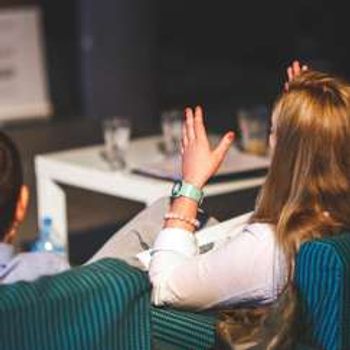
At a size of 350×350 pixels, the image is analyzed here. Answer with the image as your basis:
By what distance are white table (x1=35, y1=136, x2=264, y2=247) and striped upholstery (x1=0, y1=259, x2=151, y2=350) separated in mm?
1817

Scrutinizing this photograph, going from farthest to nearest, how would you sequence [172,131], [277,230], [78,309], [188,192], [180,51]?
[180,51]
[172,131]
[188,192]
[277,230]
[78,309]

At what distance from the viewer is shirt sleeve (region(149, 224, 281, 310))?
2.23m

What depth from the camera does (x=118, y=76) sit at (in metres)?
8.39

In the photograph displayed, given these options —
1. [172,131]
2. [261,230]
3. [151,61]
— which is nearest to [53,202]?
[172,131]

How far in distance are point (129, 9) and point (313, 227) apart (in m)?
6.17

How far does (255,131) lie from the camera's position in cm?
442

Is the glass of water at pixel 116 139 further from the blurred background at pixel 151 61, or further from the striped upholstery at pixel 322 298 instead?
the striped upholstery at pixel 322 298

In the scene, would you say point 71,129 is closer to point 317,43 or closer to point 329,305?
point 317,43

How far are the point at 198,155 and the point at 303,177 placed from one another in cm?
25

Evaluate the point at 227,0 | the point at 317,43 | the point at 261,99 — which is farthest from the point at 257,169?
the point at 227,0

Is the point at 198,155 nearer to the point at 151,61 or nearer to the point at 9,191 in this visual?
the point at 9,191

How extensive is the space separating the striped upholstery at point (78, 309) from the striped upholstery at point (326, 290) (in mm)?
357

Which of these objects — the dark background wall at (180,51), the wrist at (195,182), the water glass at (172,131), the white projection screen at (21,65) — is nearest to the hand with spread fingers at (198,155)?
the wrist at (195,182)

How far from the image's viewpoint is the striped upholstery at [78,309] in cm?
182
